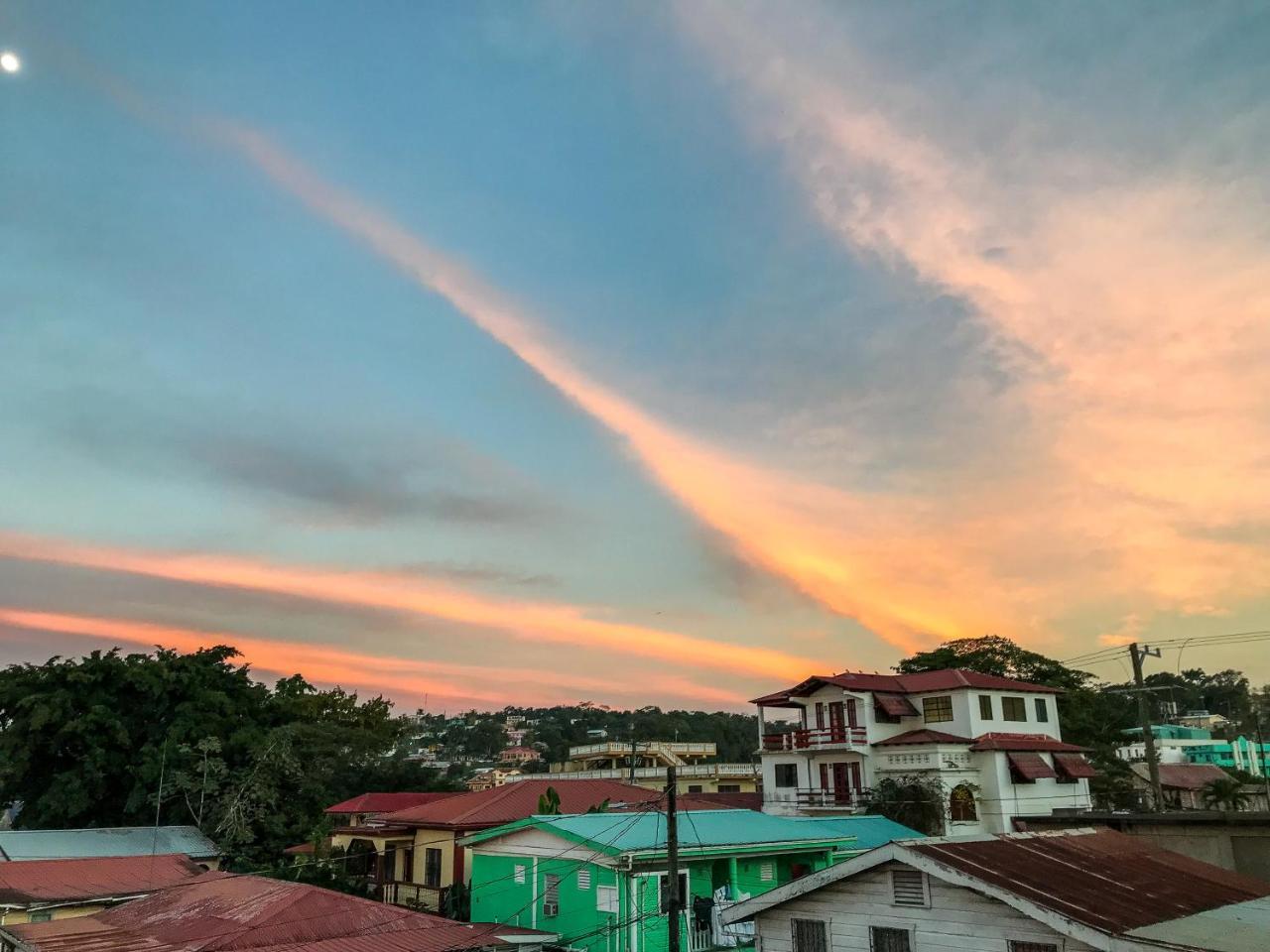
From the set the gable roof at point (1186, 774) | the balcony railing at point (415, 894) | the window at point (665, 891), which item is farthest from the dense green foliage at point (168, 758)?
the gable roof at point (1186, 774)

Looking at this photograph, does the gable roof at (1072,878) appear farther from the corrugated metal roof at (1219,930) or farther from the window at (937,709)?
the window at (937,709)

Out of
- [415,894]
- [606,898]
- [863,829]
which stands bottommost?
[415,894]

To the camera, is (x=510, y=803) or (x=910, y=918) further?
(x=510, y=803)

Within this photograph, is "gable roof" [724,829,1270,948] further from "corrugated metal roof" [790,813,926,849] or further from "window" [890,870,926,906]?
"corrugated metal roof" [790,813,926,849]

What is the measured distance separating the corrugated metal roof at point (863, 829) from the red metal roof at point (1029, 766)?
41.5ft

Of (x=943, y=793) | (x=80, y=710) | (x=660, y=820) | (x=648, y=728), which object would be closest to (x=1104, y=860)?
(x=660, y=820)

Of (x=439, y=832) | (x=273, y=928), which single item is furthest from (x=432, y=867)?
(x=273, y=928)

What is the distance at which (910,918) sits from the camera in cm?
1501

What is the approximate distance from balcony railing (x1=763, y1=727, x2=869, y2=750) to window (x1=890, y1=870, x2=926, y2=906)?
33.1m

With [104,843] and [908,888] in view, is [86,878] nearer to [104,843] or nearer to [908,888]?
[104,843]

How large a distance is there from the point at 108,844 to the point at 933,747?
38.8 meters

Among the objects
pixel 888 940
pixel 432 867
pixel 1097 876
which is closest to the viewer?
pixel 888 940

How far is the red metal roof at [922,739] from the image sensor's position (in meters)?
45.3

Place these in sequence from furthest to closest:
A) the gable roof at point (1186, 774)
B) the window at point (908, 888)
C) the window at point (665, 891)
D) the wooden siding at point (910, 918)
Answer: the gable roof at point (1186, 774) < the window at point (665, 891) < the window at point (908, 888) < the wooden siding at point (910, 918)
